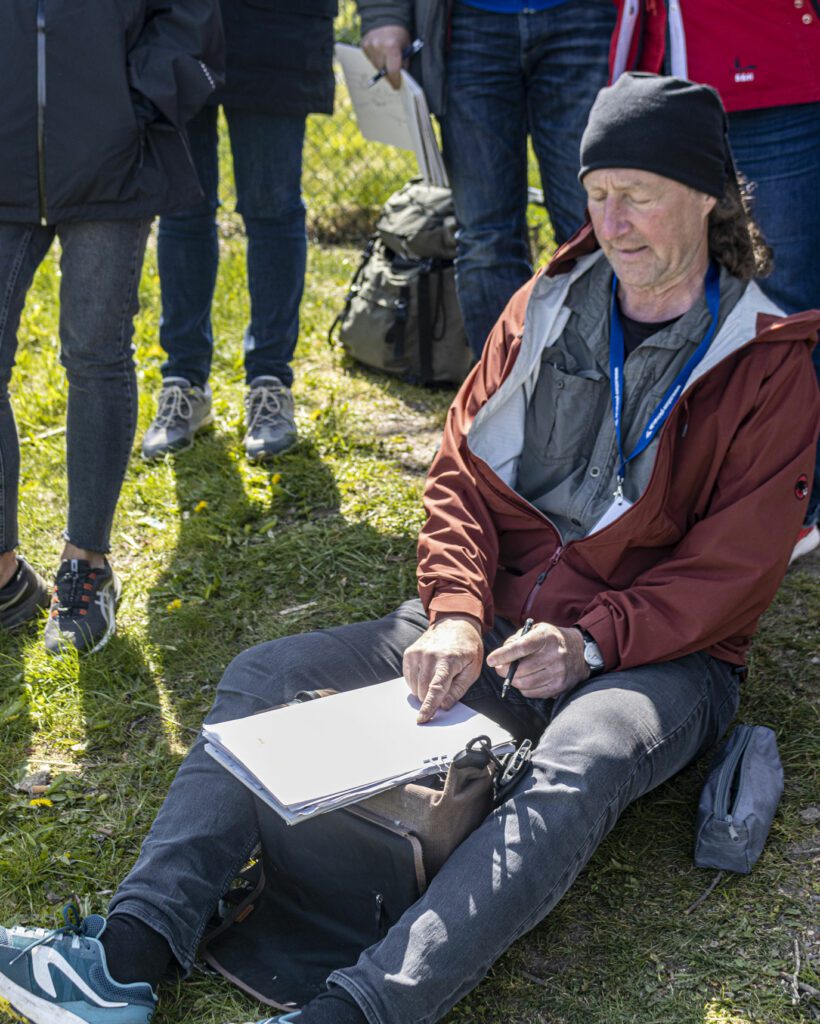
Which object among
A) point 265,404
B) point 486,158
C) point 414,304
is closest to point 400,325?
point 414,304

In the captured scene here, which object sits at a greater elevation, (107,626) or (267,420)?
(267,420)

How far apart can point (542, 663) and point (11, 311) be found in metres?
1.59

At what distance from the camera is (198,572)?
3.66 metres

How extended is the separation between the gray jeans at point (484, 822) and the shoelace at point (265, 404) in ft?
5.60

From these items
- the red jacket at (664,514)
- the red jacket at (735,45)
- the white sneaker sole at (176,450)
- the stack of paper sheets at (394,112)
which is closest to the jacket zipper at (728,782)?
the red jacket at (664,514)

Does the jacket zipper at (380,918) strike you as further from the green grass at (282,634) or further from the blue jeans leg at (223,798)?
the blue jeans leg at (223,798)

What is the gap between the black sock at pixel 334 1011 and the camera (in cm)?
189

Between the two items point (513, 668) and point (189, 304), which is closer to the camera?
point (513, 668)

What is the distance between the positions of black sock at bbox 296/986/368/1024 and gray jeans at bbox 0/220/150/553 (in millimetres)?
1686

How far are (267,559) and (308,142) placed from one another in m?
4.28

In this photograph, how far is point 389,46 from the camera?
3533 mm

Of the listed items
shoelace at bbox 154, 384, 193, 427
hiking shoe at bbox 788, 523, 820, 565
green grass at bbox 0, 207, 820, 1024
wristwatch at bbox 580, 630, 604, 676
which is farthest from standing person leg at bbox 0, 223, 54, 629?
hiking shoe at bbox 788, 523, 820, 565

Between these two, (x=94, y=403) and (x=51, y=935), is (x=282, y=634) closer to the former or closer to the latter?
(x=94, y=403)

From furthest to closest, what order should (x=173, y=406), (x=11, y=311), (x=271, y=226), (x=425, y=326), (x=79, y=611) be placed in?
(x=425, y=326) < (x=173, y=406) < (x=271, y=226) < (x=79, y=611) < (x=11, y=311)
